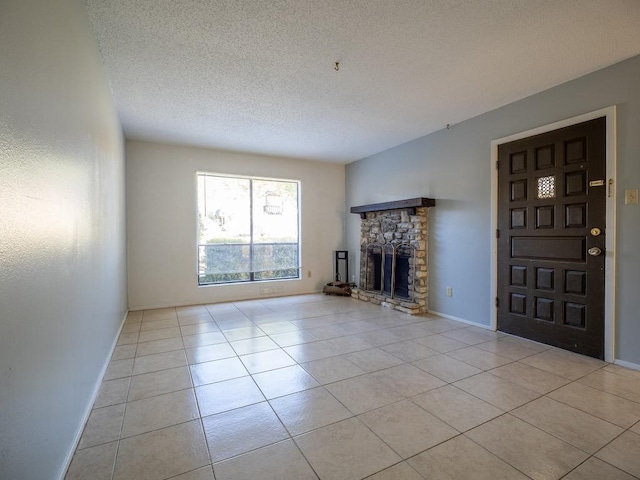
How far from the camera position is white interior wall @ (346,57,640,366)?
2.59 metres

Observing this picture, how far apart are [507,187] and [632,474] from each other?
2709 millimetres

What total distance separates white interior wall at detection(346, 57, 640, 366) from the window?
166 centimetres

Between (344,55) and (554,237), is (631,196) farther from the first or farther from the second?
(344,55)

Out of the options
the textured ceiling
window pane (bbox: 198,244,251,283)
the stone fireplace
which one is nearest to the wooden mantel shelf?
the stone fireplace

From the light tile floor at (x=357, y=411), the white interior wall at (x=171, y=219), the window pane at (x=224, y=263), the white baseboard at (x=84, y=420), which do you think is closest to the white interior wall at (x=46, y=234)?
the white baseboard at (x=84, y=420)

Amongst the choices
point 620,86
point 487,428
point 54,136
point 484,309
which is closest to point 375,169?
point 484,309

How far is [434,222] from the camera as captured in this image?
14.4ft

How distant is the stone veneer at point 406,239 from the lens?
175 inches

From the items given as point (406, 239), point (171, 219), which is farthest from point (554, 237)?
point (171, 219)

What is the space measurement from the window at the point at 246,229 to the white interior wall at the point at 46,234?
9.62 feet

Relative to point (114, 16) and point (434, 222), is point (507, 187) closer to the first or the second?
point (434, 222)

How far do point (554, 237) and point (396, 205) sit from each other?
6.72ft

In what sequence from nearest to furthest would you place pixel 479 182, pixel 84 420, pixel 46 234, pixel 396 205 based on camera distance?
pixel 46 234 < pixel 84 420 < pixel 479 182 < pixel 396 205

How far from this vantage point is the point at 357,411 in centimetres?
199
